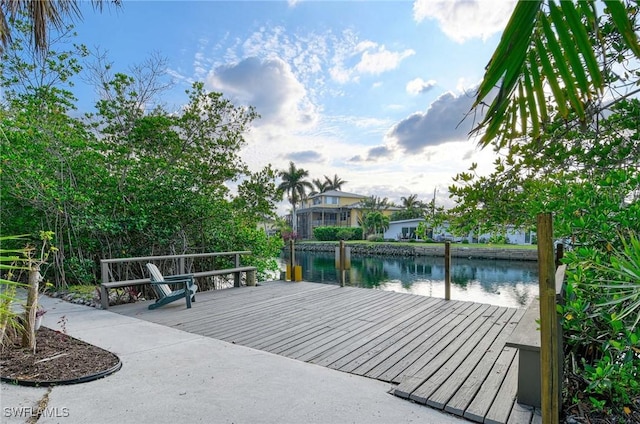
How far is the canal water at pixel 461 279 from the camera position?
40.1ft

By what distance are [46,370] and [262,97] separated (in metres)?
8.33

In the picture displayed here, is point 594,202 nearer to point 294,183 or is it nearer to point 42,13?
point 42,13

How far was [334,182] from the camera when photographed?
172 feet

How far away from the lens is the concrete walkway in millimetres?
2322

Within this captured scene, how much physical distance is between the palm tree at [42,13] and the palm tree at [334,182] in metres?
49.2

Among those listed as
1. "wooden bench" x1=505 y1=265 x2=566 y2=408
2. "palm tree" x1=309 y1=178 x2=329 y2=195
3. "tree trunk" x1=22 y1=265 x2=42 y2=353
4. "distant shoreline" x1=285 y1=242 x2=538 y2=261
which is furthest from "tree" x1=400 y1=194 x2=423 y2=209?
"tree trunk" x1=22 y1=265 x2=42 y2=353

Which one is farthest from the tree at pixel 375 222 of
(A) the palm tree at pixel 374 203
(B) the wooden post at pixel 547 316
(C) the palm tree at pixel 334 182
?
(B) the wooden post at pixel 547 316

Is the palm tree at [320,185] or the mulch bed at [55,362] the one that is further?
the palm tree at [320,185]

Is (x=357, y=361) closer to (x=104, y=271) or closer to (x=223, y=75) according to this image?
(x=104, y=271)

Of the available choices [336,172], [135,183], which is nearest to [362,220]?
[336,172]

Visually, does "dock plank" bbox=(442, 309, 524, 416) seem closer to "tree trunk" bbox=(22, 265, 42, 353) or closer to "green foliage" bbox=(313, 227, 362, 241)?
"tree trunk" bbox=(22, 265, 42, 353)

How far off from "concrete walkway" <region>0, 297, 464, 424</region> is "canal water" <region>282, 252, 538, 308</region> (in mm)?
9321

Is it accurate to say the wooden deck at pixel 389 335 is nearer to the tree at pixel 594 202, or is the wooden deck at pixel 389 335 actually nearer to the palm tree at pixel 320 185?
Result: the tree at pixel 594 202

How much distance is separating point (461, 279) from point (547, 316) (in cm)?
1507
